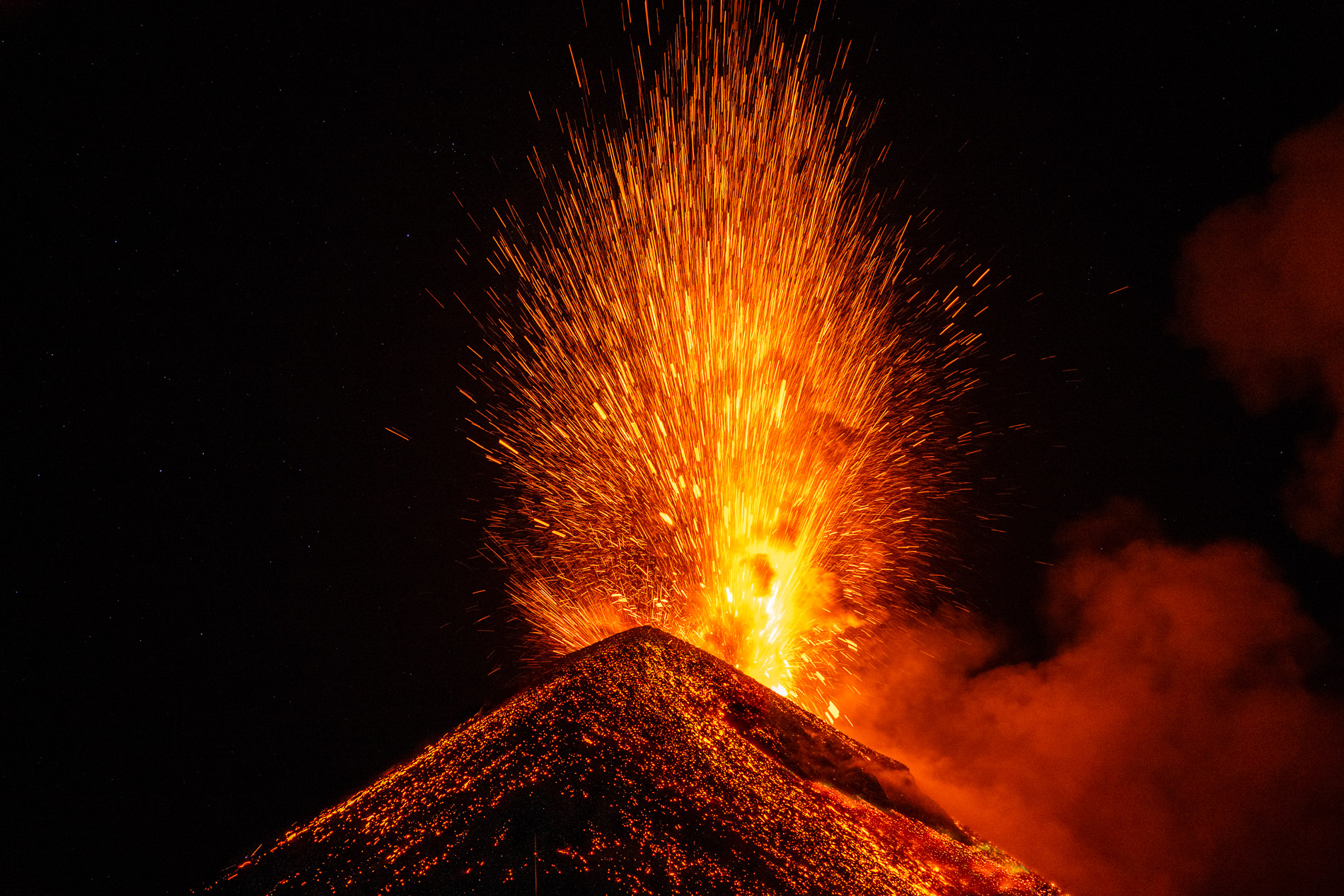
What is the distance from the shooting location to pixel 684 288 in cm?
360

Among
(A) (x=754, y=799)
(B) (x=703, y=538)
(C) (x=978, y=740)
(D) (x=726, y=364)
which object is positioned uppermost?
(D) (x=726, y=364)

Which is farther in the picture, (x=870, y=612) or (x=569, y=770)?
(x=870, y=612)

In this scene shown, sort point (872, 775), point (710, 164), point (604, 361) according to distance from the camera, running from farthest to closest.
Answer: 1. point (604, 361)
2. point (710, 164)
3. point (872, 775)

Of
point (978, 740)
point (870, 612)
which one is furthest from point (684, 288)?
point (978, 740)

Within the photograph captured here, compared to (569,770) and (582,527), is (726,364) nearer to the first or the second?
(582,527)

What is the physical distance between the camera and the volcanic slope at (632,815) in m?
1.28

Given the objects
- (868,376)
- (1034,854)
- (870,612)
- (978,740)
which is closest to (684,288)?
(868,376)

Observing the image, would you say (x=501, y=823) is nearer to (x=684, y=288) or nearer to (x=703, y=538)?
(x=703, y=538)

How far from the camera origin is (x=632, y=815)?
1382 millimetres

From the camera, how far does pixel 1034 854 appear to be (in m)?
3.83

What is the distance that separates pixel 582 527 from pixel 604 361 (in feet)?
3.28

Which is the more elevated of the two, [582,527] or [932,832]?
[582,527]

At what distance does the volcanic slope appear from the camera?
1282 millimetres

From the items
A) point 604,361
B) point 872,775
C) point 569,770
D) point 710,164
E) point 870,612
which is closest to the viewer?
point 569,770
